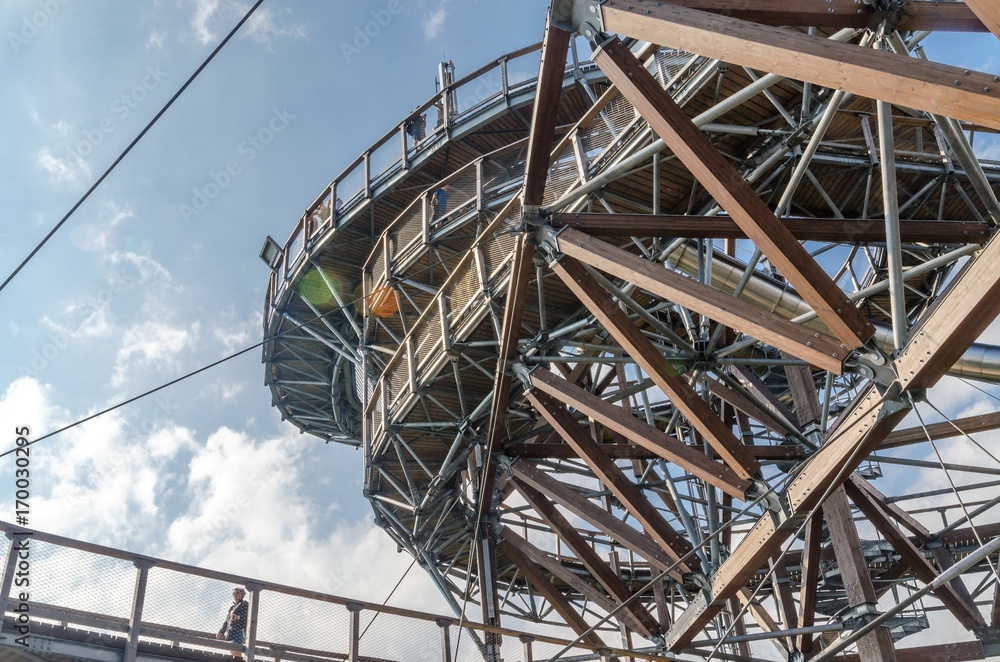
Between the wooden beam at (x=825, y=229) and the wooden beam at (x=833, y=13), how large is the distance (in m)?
2.12

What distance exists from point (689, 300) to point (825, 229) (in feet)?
5.88

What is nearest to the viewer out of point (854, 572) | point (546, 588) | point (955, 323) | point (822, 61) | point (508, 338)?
point (822, 61)

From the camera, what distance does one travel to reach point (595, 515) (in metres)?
13.9

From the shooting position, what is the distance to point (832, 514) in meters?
12.4

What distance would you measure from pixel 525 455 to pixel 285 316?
949 cm

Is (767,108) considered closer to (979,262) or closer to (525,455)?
(979,262)

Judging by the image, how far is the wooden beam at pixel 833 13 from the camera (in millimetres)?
7535

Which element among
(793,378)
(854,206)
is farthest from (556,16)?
(793,378)

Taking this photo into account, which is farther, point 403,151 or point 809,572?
point 403,151

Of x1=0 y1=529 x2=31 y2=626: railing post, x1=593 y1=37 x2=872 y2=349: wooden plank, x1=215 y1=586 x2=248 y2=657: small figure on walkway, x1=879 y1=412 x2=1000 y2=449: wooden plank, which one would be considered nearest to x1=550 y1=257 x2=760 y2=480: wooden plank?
x1=593 y1=37 x2=872 y2=349: wooden plank

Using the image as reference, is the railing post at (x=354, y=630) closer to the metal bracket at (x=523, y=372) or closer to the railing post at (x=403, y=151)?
the metal bracket at (x=523, y=372)

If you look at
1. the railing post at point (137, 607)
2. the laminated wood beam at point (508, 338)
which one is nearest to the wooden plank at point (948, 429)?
the laminated wood beam at point (508, 338)

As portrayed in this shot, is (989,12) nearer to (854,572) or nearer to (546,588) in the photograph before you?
(854,572)

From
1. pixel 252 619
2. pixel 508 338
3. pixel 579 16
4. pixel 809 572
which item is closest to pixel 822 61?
pixel 579 16
